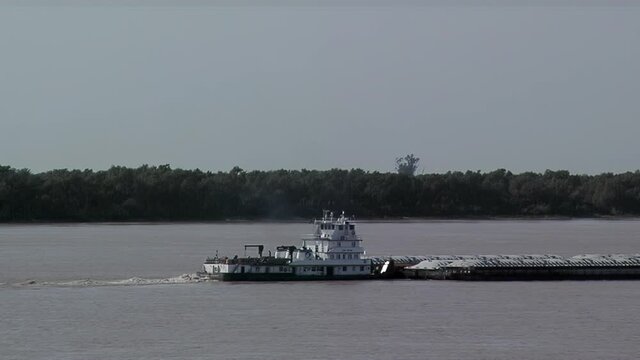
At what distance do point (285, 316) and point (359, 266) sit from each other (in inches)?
866

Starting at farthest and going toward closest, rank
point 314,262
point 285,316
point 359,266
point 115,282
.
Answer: point 359,266 → point 314,262 → point 115,282 → point 285,316

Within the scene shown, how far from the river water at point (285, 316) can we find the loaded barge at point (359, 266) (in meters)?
1.89

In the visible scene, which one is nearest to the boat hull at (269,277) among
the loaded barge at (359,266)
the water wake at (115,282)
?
the loaded barge at (359,266)

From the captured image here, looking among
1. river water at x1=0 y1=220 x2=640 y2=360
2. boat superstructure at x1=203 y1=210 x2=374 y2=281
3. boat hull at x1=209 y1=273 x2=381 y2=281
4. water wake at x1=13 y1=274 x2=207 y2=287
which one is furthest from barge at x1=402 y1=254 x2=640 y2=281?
water wake at x1=13 y1=274 x2=207 y2=287

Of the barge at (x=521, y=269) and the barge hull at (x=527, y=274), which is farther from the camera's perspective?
the barge at (x=521, y=269)

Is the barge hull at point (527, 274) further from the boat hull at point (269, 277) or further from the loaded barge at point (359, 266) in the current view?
the boat hull at point (269, 277)

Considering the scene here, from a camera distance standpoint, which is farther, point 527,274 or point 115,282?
point 527,274

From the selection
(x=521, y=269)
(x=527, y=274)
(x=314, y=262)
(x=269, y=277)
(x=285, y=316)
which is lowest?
(x=285, y=316)

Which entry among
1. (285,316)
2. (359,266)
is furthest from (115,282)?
(285,316)

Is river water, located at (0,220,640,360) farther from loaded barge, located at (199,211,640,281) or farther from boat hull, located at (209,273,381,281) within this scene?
loaded barge, located at (199,211,640,281)

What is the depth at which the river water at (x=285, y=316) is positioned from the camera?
186ft

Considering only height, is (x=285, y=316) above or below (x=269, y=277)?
below

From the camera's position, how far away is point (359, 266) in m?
88.5

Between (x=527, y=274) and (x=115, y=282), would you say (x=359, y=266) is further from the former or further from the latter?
(x=115, y=282)
